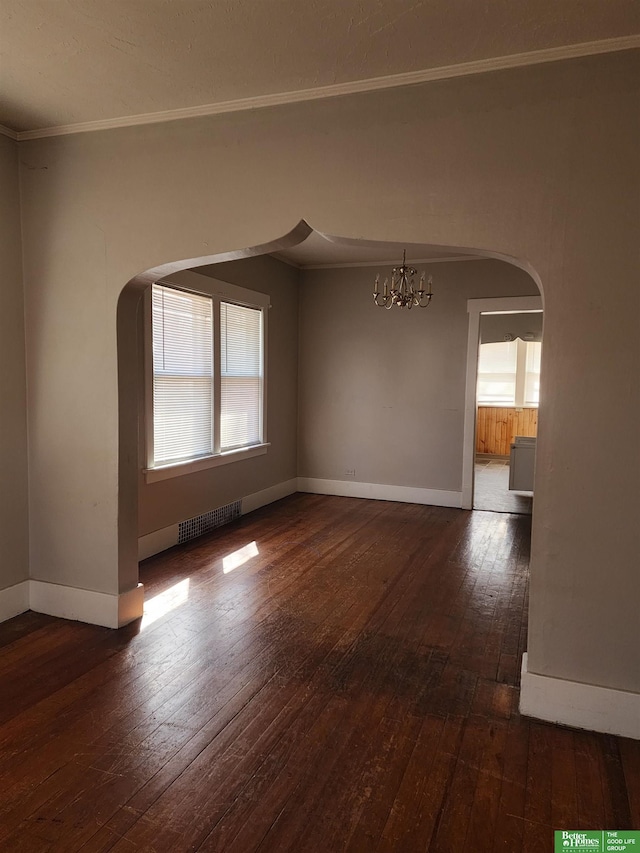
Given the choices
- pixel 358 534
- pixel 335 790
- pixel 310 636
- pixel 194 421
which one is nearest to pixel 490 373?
pixel 358 534

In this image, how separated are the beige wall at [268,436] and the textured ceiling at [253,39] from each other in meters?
2.45

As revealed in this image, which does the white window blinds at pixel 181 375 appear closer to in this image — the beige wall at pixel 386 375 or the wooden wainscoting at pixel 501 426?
the beige wall at pixel 386 375

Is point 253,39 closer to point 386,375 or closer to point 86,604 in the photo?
point 86,604

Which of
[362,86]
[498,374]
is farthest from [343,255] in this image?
[498,374]

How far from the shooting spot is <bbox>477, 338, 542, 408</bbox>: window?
10703mm

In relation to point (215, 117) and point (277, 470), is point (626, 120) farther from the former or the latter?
point (277, 470)

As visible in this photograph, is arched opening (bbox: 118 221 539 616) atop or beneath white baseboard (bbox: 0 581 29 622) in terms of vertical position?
atop

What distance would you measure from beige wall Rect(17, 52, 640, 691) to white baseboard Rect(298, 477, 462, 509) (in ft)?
13.4

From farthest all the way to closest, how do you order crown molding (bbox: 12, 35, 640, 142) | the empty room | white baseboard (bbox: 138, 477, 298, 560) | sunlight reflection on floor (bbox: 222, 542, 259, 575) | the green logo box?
white baseboard (bbox: 138, 477, 298, 560), sunlight reflection on floor (bbox: 222, 542, 259, 575), crown molding (bbox: 12, 35, 640, 142), the empty room, the green logo box

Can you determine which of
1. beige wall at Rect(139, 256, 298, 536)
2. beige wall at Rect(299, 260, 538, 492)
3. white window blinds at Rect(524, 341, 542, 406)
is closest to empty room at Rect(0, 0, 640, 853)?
beige wall at Rect(139, 256, 298, 536)

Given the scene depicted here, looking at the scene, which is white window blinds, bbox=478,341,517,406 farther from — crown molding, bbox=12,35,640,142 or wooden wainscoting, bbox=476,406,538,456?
crown molding, bbox=12,35,640,142

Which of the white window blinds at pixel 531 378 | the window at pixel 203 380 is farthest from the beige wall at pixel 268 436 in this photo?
the white window blinds at pixel 531 378

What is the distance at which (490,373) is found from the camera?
11.0 metres

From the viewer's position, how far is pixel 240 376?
586 centimetres
